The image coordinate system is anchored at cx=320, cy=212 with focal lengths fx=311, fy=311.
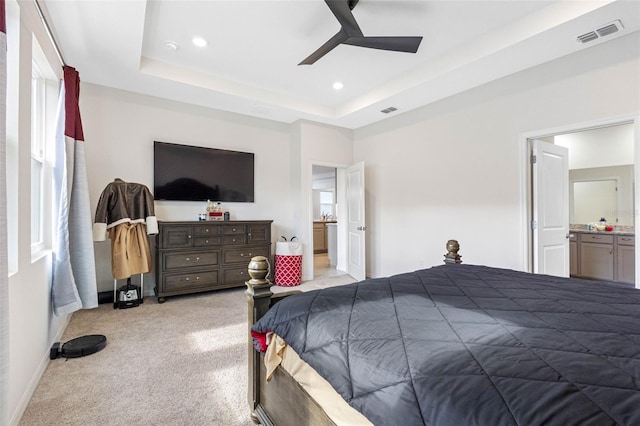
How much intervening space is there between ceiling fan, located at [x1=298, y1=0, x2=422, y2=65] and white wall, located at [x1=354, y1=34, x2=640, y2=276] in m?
1.53

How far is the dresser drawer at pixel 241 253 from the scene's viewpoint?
4195 millimetres

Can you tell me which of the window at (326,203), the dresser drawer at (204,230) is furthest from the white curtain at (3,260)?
the window at (326,203)

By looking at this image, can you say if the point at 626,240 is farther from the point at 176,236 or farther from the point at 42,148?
the point at 42,148

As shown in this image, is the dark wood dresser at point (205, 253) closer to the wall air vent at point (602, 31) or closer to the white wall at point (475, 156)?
the white wall at point (475, 156)

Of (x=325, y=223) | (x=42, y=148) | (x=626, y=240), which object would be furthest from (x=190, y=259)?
(x=626, y=240)

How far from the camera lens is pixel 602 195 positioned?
Result: 5.31 meters

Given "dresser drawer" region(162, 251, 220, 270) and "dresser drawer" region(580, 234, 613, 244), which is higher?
"dresser drawer" region(580, 234, 613, 244)

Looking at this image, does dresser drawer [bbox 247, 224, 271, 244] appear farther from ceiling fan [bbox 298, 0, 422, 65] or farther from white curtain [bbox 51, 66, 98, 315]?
ceiling fan [bbox 298, 0, 422, 65]

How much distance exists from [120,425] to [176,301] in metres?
2.29

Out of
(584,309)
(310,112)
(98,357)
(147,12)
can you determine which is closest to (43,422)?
(98,357)

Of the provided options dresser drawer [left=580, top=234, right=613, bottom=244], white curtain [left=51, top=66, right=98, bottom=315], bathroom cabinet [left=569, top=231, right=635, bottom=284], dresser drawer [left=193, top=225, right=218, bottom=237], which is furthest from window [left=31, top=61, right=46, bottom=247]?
dresser drawer [left=580, top=234, right=613, bottom=244]

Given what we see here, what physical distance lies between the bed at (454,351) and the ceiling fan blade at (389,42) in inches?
79.7

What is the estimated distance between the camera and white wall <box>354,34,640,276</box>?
286 centimetres

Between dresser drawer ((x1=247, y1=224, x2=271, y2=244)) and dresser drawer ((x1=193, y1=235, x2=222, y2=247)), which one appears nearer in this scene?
dresser drawer ((x1=193, y1=235, x2=222, y2=247))
